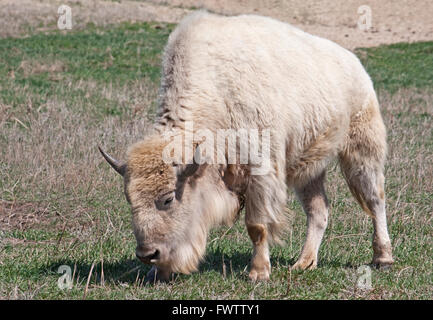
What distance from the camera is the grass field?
20.0ft

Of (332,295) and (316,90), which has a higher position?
(316,90)

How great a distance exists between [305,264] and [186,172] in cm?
201

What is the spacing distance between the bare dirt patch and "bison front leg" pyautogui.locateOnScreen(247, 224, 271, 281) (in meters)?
22.8

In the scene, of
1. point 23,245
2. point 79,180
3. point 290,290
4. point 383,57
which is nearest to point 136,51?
point 383,57

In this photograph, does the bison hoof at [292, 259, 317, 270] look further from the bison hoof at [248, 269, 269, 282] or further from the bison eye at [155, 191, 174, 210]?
the bison eye at [155, 191, 174, 210]

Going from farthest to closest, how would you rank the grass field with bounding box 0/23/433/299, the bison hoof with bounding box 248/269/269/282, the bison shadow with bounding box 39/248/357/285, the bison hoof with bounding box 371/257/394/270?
the bison hoof with bounding box 371/257/394/270 → the bison hoof with bounding box 248/269/269/282 → the bison shadow with bounding box 39/248/357/285 → the grass field with bounding box 0/23/433/299

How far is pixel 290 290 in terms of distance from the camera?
5980mm

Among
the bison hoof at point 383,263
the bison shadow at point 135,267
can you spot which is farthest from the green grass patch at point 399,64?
the bison shadow at point 135,267

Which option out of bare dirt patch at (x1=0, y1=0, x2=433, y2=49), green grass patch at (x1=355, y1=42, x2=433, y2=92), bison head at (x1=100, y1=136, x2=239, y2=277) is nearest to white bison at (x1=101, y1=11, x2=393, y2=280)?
bison head at (x1=100, y1=136, x2=239, y2=277)

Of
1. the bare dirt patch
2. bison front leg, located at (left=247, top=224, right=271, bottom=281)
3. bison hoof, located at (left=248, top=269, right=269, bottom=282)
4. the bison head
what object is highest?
the bare dirt patch

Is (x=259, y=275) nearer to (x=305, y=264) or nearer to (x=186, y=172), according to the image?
(x=305, y=264)

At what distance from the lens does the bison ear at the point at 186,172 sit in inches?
227
